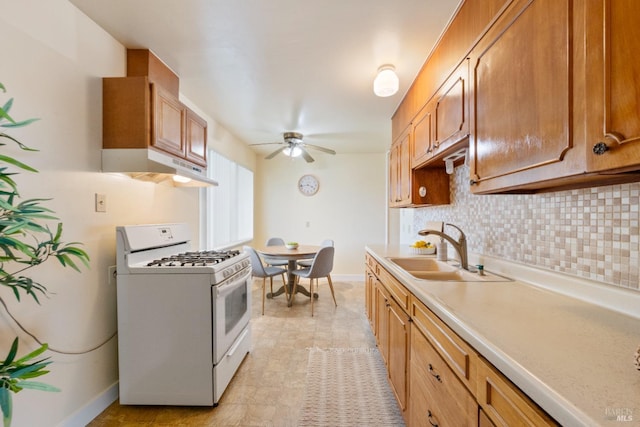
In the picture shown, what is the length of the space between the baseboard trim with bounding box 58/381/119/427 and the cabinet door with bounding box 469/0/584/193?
8.22ft

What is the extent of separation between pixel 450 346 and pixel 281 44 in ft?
6.64

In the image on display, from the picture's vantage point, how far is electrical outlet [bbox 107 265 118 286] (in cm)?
183

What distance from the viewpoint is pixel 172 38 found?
186 cm

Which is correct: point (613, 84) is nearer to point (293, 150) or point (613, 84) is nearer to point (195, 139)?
point (195, 139)

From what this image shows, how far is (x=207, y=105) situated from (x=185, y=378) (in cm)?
255

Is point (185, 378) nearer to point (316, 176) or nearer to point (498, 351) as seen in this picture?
point (498, 351)

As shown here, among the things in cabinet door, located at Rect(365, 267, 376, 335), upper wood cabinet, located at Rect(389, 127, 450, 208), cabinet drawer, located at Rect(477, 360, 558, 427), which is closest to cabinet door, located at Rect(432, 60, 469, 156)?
upper wood cabinet, located at Rect(389, 127, 450, 208)

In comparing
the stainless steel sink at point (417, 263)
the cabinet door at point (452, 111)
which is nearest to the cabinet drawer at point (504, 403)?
the cabinet door at point (452, 111)

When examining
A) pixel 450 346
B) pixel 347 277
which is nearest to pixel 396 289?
pixel 450 346

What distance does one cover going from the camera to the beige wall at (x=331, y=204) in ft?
17.3

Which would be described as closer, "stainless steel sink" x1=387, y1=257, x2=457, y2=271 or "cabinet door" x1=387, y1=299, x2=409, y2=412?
"cabinet door" x1=387, y1=299, x2=409, y2=412

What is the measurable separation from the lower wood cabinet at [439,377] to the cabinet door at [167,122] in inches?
72.7

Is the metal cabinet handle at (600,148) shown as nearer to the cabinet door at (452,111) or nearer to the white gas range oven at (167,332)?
the cabinet door at (452,111)

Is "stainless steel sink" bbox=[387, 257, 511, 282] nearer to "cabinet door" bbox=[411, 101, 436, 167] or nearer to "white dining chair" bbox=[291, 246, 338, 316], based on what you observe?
"cabinet door" bbox=[411, 101, 436, 167]
